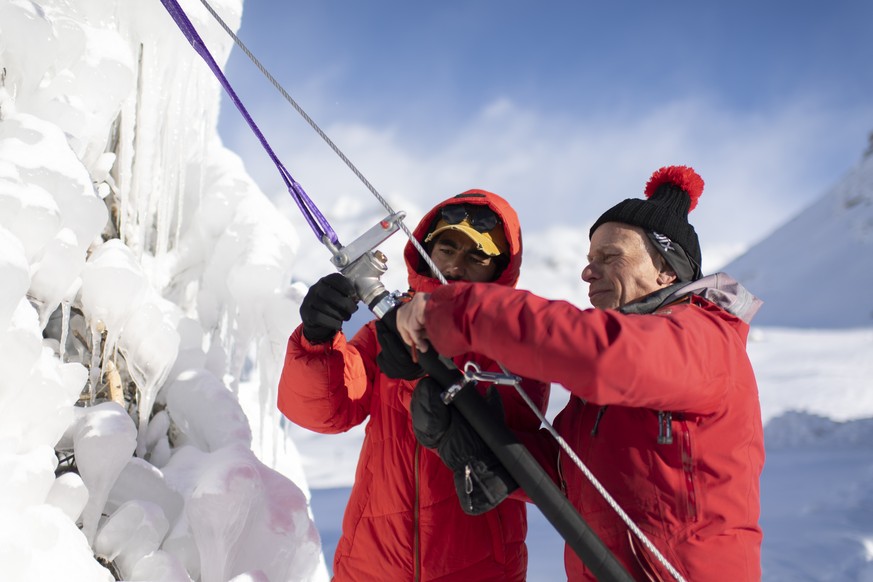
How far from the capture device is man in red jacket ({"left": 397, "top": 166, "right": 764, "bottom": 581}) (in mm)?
1498

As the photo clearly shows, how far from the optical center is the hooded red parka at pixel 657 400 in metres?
1.49

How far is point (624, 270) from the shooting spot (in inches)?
77.9

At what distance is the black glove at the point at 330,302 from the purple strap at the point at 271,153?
0.15m

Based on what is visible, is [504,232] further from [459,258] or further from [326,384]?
[326,384]

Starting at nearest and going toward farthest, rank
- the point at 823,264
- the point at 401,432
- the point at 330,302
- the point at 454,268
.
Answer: the point at 330,302 → the point at 401,432 → the point at 454,268 → the point at 823,264

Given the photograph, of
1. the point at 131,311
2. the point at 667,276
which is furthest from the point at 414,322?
the point at 131,311

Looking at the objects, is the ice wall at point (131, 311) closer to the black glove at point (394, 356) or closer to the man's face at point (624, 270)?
the black glove at point (394, 356)

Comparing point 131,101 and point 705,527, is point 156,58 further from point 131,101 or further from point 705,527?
point 705,527

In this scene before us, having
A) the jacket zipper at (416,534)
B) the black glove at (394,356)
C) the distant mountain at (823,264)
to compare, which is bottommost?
the jacket zipper at (416,534)

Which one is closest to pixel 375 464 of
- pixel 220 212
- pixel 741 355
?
pixel 741 355

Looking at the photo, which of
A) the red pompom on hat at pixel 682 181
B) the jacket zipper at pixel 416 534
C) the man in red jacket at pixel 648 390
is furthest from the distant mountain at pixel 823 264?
the jacket zipper at pixel 416 534

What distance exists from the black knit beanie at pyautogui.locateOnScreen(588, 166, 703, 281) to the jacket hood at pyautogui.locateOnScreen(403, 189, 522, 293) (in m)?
0.35

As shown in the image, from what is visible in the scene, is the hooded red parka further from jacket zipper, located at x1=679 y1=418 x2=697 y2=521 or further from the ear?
the ear

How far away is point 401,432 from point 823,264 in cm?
2913
